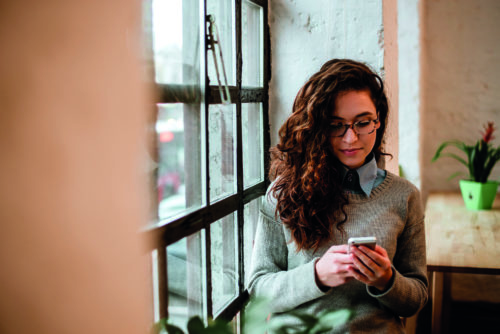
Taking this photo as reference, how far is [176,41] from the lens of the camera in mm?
1086

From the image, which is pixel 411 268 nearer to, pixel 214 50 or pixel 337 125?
pixel 337 125

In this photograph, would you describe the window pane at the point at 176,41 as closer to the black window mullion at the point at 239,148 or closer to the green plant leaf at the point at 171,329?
the black window mullion at the point at 239,148

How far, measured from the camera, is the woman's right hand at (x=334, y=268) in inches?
45.3

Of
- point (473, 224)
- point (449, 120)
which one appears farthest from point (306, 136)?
point (449, 120)

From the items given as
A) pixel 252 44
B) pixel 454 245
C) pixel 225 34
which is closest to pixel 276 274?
pixel 225 34

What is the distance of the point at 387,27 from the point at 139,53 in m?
1.41

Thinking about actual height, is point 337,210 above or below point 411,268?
above

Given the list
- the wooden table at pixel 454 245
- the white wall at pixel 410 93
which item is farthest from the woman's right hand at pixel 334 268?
the white wall at pixel 410 93

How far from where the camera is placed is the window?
104cm

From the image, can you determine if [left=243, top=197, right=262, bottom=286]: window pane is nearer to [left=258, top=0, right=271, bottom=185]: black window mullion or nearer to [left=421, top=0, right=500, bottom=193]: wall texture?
[left=258, top=0, right=271, bottom=185]: black window mullion

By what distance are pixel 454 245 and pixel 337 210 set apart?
115 cm

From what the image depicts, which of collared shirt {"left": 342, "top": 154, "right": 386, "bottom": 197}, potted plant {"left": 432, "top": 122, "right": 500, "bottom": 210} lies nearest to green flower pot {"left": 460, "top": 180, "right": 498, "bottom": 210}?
potted plant {"left": 432, "top": 122, "right": 500, "bottom": 210}

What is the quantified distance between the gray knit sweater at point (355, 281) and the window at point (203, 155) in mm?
147

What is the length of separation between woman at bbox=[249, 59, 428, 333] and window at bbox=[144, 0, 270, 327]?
14 cm
